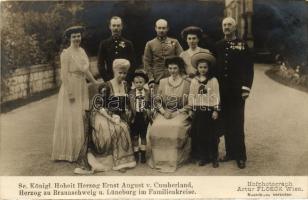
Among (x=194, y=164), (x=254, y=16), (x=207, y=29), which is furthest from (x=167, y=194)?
(x=254, y=16)

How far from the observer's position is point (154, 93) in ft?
11.4

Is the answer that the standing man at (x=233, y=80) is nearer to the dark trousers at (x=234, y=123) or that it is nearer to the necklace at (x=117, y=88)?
the dark trousers at (x=234, y=123)

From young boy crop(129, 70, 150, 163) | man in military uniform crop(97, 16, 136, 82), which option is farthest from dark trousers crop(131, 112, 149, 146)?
man in military uniform crop(97, 16, 136, 82)

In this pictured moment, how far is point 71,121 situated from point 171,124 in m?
0.89

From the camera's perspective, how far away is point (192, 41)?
3.43 m

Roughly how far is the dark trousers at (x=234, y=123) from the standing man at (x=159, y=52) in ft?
1.96

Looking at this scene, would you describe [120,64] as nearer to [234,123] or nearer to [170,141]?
[170,141]

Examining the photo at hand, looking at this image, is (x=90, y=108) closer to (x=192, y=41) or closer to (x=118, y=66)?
(x=118, y=66)

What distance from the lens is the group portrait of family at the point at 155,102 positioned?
3.37m

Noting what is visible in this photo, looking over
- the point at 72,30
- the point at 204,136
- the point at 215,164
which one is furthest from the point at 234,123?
the point at 72,30

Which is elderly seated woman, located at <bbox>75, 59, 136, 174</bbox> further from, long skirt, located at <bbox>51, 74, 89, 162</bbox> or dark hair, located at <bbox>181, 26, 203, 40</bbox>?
dark hair, located at <bbox>181, 26, 203, 40</bbox>

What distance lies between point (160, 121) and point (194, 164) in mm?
521

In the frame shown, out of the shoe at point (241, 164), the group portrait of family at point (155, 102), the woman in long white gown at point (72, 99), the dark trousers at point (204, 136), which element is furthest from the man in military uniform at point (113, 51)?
the shoe at point (241, 164)

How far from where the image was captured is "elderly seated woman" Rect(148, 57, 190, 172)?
3330 millimetres
